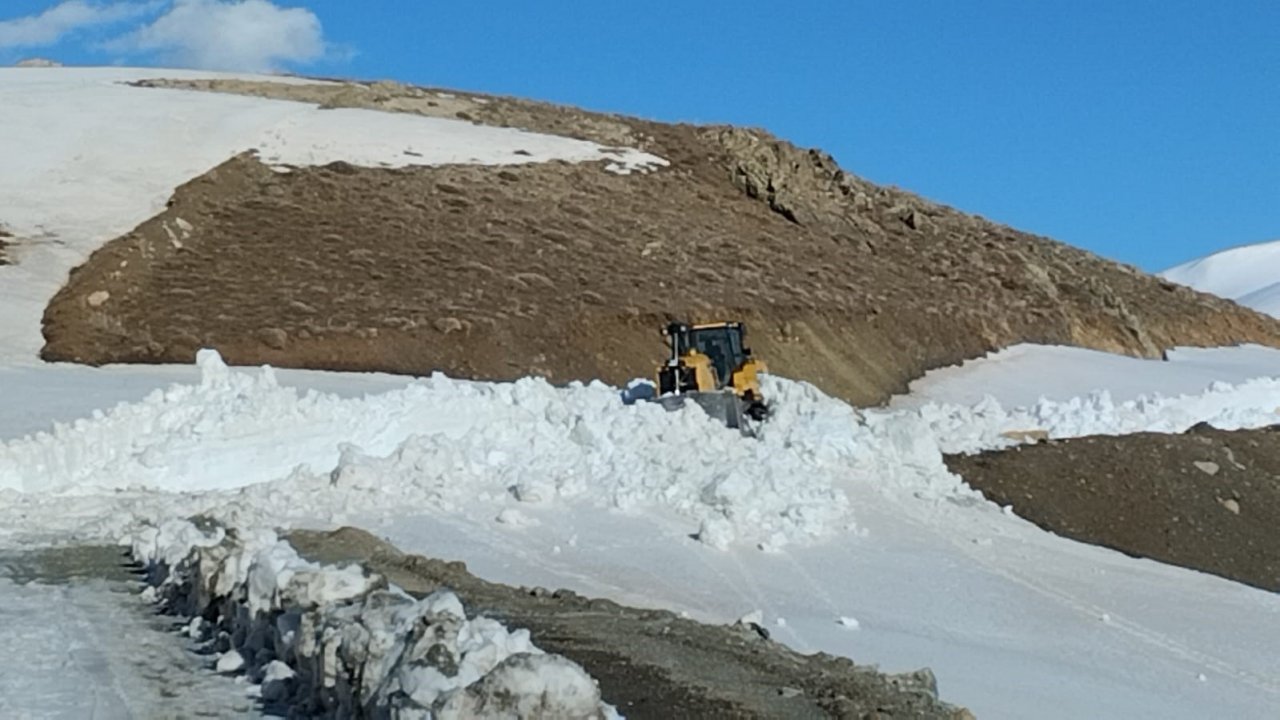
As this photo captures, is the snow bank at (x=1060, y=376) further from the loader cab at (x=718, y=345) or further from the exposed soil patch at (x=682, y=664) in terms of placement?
the exposed soil patch at (x=682, y=664)

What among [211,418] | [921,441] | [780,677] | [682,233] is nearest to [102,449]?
[211,418]

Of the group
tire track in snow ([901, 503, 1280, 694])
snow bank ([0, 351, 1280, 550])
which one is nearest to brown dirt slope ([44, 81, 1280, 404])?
snow bank ([0, 351, 1280, 550])

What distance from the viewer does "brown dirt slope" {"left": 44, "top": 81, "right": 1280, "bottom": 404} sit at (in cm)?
2847

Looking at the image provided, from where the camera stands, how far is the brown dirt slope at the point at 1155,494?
1931cm

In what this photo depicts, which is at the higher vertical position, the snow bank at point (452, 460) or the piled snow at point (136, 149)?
the piled snow at point (136, 149)

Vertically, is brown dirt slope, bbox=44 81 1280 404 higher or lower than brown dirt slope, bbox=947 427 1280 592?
higher

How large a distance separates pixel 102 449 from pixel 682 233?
19947 mm

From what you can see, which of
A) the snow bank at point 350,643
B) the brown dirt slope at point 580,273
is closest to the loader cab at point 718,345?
the brown dirt slope at point 580,273

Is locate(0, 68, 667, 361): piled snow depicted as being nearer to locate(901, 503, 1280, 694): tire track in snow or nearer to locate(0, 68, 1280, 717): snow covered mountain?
locate(0, 68, 1280, 717): snow covered mountain

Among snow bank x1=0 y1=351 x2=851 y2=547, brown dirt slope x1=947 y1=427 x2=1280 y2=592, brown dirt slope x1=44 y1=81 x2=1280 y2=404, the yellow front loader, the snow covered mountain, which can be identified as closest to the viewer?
the snow covered mountain

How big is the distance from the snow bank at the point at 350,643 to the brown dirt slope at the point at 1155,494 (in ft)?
39.3

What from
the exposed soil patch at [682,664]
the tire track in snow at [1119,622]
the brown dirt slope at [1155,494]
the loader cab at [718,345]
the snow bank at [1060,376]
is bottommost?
the exposed soil patch at [682,664]

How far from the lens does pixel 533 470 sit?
17.8 metres

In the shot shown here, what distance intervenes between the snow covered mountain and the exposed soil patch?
698mm
